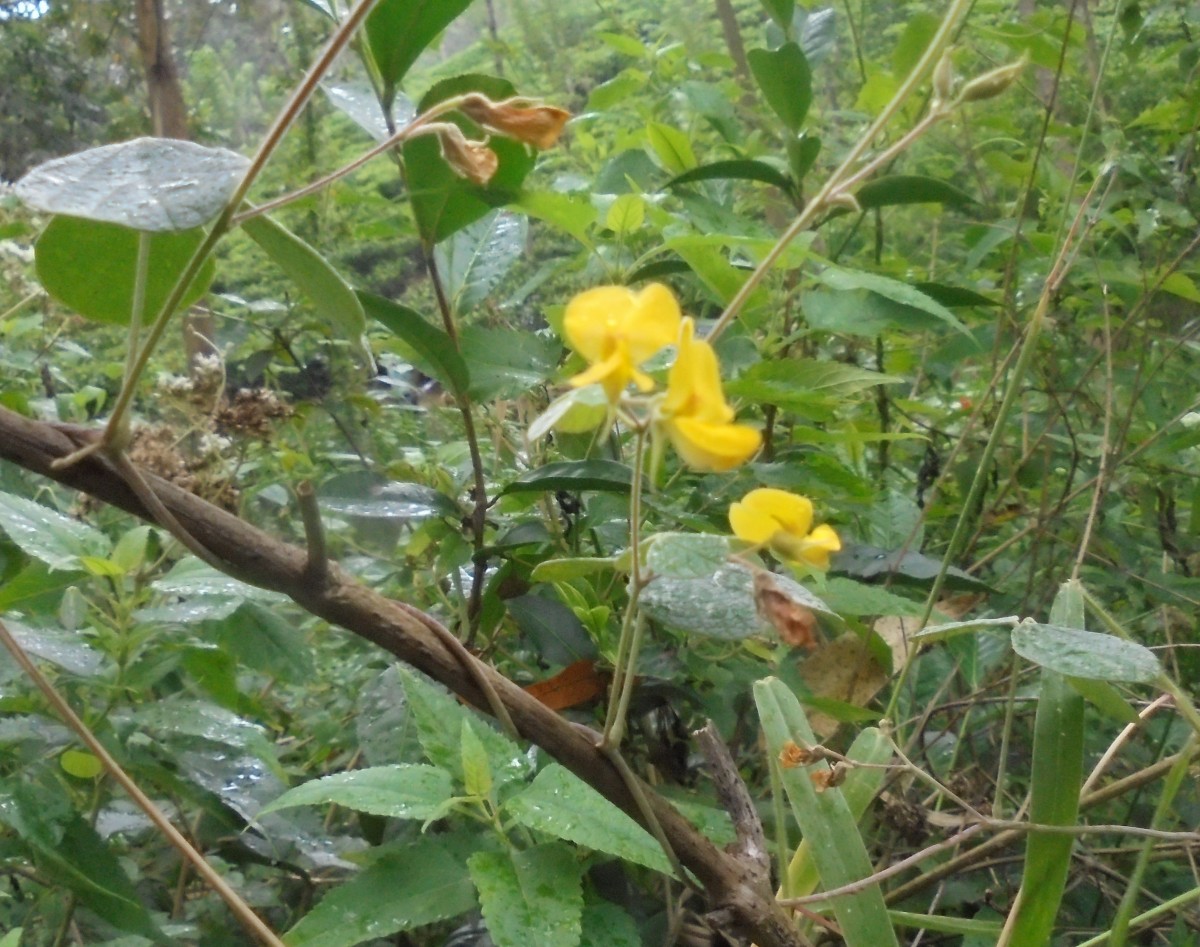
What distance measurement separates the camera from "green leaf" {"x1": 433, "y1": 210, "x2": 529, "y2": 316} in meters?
0.69

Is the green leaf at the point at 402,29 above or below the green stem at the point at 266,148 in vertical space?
above

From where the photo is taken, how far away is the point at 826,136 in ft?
4.74

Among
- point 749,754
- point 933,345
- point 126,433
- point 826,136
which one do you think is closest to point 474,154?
point 126,433

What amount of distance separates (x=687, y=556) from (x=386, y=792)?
0.22 meters

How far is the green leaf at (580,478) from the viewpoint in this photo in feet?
1.86

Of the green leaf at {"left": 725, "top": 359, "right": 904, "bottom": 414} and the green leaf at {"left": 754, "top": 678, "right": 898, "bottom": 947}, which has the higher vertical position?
the green leaf at {"left": 725, "top": 359, "right": 904, "bottom": 414}

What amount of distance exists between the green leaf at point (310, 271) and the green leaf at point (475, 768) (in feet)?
0.63

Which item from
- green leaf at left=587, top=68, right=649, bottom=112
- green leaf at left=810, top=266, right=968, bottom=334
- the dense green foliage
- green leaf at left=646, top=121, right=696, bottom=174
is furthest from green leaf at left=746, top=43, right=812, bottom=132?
green leaf at left=587, top=68, right=649, bottom=112

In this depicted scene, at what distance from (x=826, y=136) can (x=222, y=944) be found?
51.2 inches

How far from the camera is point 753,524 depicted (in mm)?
315

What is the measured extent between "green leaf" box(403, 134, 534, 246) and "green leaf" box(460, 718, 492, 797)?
0.31 metres

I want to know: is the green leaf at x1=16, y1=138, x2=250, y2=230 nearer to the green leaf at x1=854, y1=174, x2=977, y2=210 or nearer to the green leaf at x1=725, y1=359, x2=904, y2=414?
the green leaf at x1=725, y1=359, x2=904, y2=414

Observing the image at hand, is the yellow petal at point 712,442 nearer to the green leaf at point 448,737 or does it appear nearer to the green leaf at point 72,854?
the green leaf at point 448,737

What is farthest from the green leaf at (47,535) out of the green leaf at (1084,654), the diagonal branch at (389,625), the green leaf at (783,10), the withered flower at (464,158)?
the green leaf at (783,10)
